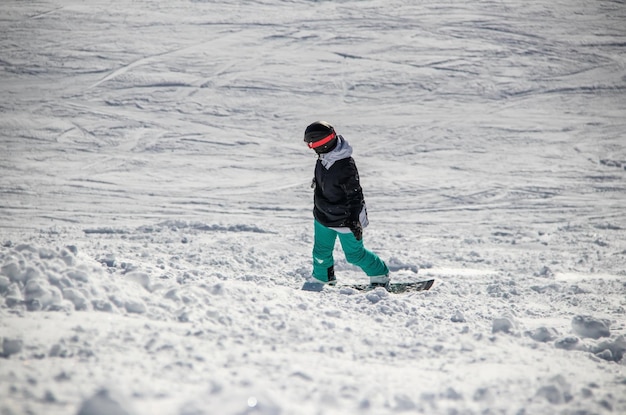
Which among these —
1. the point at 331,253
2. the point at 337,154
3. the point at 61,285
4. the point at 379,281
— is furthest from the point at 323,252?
the point at 61,285

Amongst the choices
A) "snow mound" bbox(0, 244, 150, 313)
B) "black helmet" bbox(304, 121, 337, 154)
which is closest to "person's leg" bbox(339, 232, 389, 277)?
"black helmet" bbox(304, 121, 337, 154)

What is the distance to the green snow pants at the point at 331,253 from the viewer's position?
515cm

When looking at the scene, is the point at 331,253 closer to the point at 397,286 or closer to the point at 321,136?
the point at 397,286

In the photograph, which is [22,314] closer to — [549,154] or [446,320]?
[446,320]

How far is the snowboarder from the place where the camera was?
4.91 meters

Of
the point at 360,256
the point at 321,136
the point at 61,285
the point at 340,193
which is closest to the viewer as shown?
the point at 61,285

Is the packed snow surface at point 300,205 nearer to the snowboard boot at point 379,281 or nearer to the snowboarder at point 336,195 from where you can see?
the snowboard boot at point 379,281

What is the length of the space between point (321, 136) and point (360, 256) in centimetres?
109

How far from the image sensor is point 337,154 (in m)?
4.91

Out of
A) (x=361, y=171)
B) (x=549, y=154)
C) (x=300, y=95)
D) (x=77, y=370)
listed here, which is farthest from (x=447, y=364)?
Result: (x=300, y=95)

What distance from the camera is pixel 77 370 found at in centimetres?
275

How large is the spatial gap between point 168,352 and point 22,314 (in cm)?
94

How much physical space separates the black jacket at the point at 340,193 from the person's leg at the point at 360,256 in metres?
0.17

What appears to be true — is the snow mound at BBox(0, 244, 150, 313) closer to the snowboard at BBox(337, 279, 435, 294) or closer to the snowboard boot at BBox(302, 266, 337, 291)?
the snowboard boot at BBox(302, 266, 337, 291)
